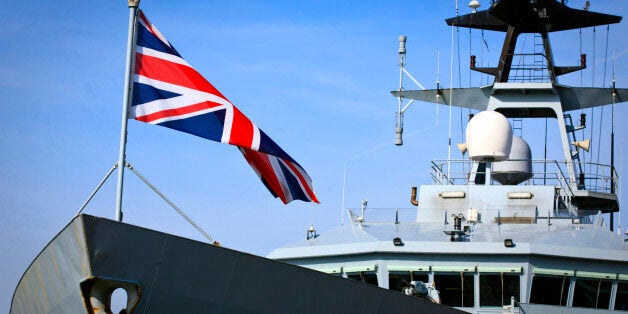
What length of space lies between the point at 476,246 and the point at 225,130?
553 cm

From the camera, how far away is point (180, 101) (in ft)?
50.0

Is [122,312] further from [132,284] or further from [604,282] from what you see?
[604,282]

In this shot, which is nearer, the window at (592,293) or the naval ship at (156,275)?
the naval ship at (156,275)

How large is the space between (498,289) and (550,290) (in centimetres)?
88

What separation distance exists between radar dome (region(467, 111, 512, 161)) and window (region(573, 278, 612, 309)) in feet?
13.0

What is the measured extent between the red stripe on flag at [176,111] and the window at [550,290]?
21.7ft

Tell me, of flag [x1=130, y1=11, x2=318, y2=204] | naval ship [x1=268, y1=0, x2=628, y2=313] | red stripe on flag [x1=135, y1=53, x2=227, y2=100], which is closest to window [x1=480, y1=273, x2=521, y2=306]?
naval ship [x1=268, y1=0, x2=628, y2=313]

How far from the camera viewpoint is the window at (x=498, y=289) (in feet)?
61.7

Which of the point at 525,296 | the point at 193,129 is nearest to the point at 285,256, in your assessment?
the point at 525,296

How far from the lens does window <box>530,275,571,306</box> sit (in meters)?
18.8

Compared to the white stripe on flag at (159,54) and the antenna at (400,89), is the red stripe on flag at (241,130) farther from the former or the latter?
the antenna at (400,89)

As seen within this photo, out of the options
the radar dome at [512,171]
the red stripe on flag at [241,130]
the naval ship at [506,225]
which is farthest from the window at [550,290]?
the red stripe on flag at [241,130]

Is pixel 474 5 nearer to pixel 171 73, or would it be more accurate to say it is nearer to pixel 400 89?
pixel 400 89

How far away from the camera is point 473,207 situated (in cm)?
2245
